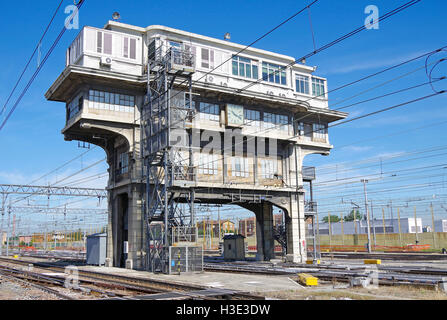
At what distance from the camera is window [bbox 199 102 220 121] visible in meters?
36.0

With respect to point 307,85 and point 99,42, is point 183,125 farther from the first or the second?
point 307,85

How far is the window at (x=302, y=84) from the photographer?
138ft

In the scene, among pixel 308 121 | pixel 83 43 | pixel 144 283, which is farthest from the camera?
pixel 308 121

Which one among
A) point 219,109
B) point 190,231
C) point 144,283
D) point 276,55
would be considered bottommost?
point 144,283

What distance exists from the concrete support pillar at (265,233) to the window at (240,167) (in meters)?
5.39

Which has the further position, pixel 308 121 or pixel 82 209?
pixel 82 209

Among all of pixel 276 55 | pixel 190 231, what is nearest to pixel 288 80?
pixel 276 55

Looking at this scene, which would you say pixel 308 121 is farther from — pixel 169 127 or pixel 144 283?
pixel 144 283

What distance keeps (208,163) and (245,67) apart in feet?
31.1

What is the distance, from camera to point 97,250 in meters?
38.7

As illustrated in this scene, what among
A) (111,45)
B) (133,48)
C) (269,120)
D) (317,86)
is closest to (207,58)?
(133,48)

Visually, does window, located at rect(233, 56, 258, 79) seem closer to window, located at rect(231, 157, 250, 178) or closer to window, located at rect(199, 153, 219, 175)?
window, located at rect(231, 157, 250, 178)

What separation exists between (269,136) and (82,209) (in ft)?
199

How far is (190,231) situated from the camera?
29.6 metres
